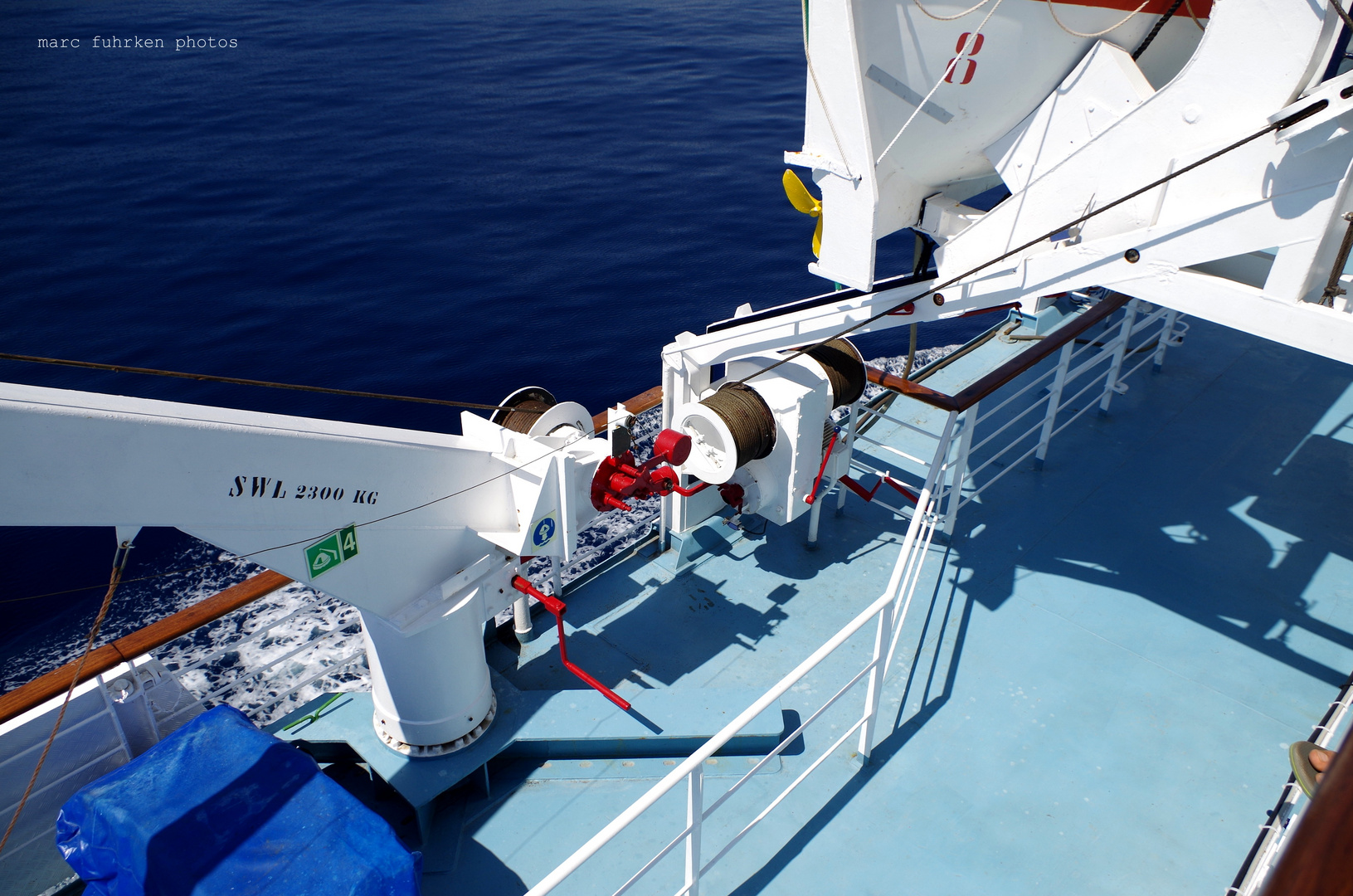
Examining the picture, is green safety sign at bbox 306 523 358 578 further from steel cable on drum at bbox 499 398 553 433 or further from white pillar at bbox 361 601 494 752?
steel cable on drum at bbox 499 398 553 433

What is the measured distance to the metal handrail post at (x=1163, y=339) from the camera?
6789 millimetres

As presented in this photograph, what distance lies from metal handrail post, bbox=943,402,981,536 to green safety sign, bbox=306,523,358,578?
10.9 feet

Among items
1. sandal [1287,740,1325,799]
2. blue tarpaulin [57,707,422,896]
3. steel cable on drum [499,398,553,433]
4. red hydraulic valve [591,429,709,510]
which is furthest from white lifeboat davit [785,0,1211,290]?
blue tarpaulin [57,707,422,896]

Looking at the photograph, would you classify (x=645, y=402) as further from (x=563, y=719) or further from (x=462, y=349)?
(x=462, y=349)

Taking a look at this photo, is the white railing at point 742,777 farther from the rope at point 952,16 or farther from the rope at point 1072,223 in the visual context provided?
the rope at point 952,16

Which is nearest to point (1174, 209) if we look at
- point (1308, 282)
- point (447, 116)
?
point (1308, 282)

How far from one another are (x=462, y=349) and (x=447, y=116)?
8.58 metres

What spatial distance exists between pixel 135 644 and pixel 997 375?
4497 millimetres

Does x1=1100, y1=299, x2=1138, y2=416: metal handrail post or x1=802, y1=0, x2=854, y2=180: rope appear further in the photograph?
x1=1100, y1=299, x2=1138, y2=416: metal handrail post

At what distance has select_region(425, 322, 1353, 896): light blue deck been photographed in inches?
150

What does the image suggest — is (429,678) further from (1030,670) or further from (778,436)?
(1030,670)

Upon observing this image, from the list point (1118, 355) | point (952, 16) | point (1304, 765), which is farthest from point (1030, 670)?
point (952, 16)

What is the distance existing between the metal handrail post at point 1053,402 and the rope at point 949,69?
231cm

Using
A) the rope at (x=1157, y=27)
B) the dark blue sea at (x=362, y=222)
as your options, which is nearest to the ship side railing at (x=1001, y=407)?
the rope at (x=1157, y=27)
